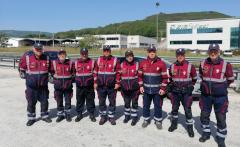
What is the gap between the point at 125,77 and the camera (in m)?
7.30

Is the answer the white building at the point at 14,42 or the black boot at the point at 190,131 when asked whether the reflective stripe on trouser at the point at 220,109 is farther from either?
the white building at the point at 14,42

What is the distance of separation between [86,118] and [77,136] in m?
1.46

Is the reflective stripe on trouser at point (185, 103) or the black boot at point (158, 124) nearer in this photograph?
the reflective stripe on trouser at point (185, 103)

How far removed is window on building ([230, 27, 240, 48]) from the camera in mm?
75500

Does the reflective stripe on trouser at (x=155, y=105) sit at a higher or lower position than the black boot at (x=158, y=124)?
higher

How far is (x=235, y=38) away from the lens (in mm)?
75750

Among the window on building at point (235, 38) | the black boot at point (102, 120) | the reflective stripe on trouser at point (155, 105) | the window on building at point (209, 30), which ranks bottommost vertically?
the black boot at point (102, 120)

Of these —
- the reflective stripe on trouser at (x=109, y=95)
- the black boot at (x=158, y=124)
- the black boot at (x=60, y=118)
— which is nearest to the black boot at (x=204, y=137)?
the black boot at (x=158, y=124)

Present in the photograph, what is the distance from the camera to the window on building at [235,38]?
248ft

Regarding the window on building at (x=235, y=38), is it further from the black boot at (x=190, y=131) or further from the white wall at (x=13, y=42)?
the white wall at (x=13, y=42)

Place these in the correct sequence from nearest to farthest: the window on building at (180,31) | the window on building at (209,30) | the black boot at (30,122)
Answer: the black boot at (30,122) < the window on building at (209,30) < the window on building at (180,31)

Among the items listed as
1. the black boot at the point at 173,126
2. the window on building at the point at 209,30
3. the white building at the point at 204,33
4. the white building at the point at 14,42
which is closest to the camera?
the black boot at the point at 173,126

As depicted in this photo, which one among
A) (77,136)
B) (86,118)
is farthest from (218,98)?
(86,118)

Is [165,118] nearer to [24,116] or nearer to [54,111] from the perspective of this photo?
[54,111]
